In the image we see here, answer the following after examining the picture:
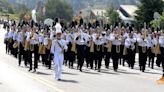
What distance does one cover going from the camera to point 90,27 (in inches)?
1096

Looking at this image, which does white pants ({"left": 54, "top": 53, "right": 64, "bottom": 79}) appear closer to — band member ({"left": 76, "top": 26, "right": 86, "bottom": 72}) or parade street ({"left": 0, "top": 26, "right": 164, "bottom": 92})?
parade street ({"left": 0, "top": 26, "right": 164, "bottom": 92})

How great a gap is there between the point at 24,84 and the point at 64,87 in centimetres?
167

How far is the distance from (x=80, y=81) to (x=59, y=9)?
15969 cm

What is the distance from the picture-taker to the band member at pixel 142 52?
2641 cm

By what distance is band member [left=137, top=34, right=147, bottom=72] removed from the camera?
26413mm

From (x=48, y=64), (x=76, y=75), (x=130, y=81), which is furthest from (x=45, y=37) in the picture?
(x=130, y=81)

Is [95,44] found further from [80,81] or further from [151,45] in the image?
[80,81]

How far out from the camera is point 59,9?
180 m

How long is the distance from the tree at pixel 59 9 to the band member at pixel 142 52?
14504cm

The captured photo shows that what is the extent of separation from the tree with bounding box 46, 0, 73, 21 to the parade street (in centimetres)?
14837

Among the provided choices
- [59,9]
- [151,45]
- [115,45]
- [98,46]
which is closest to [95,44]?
[98,46]

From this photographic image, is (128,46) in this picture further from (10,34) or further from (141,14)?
(141,14)

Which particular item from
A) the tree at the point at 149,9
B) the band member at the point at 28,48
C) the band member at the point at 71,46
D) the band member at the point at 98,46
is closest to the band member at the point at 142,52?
the band member at the point at 98,46

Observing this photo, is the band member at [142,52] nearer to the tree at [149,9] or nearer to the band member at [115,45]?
the band member at [115,45]
